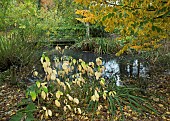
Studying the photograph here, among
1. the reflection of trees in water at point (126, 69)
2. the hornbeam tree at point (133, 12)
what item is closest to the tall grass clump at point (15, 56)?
the reflection of trees in water at point (126, 69)

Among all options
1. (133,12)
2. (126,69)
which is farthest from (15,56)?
(126,69)

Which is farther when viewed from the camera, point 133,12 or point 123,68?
point 123,68

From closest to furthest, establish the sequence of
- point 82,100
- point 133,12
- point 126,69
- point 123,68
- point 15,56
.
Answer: point 133,12 → point 82,100 → point 15,56 → point 126,69 → point 123,68

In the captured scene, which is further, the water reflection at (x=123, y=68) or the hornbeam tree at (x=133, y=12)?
the water reflection at (x=123, y=68)

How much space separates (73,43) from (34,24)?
5.10 meters

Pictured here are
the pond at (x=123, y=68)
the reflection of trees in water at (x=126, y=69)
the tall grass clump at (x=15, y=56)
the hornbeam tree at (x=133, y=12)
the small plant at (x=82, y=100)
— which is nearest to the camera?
the hornbeam tree at (x=133, y=12)

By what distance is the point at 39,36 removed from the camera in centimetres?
587

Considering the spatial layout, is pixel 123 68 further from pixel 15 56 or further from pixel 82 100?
pixel 82 100

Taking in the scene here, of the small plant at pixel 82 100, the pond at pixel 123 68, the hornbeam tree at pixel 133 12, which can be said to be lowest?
the pond at pixel 123 68

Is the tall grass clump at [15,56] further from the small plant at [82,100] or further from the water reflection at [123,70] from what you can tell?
the water reflection at [123,70]

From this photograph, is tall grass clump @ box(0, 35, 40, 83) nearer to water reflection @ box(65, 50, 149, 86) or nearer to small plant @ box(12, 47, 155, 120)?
small plant @ box(12, 47, 155, 120)

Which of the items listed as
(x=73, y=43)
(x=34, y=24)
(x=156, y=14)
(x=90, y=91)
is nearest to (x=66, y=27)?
(x=73, y=43)

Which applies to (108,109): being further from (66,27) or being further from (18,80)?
(66,27)

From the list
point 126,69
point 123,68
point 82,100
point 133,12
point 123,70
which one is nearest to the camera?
point 133,12
